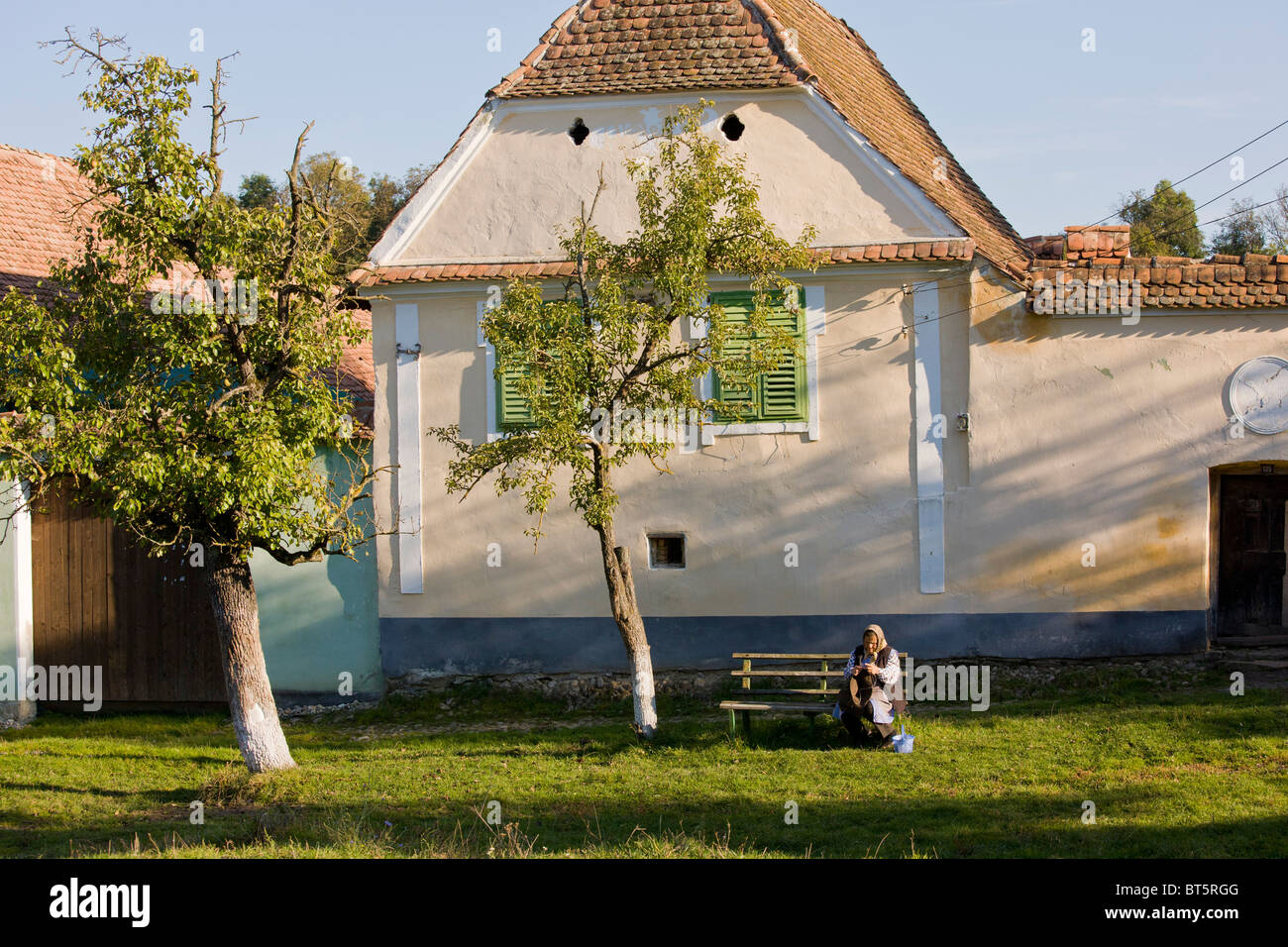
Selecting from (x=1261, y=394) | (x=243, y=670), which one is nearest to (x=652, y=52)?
(x=1261, y=394)

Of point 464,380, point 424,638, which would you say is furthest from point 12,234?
point 424,638

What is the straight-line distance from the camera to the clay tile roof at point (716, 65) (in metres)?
12.8

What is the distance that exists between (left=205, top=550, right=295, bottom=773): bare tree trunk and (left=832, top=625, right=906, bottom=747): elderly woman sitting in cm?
484

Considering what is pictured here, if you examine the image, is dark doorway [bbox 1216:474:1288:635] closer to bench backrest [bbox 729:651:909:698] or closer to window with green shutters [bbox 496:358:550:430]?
bench backrest [bbox 729:651:909:698]

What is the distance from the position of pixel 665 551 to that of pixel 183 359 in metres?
5.58

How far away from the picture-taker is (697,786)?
9617mm

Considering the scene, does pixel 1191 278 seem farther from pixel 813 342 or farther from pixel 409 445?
pixel 409 445

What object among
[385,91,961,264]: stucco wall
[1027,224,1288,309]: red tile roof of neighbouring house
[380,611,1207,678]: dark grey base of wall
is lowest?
[380,611,1207,678]: dark grey base of wall

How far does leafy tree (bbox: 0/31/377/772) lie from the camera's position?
31.2 ft

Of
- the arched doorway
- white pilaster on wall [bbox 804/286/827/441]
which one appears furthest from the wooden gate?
the arched doorway

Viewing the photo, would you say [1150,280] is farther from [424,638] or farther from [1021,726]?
[424,638]

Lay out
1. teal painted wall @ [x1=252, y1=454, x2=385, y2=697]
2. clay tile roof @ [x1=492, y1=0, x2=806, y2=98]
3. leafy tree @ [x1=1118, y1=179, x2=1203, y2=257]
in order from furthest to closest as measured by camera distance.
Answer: leafy tree @ [x1=1118, y1=179, x2=1203, y2=257] < teal painted wall @ [x1=252, y1=454, x2=385, y2=697] < clay tile roof @ [x1=492, y1=0, x2=806, y2=98]

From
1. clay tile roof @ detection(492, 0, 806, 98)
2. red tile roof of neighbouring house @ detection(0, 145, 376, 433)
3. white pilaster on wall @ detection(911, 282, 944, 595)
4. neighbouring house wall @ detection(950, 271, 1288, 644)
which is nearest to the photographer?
neighbouring house wall @ detection(950, 271, 1288, 644)

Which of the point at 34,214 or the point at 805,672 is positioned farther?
the point at 34,214
